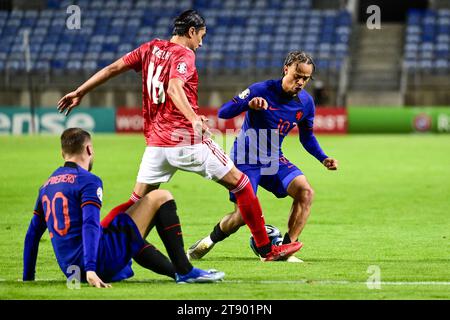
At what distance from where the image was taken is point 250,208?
857 cm

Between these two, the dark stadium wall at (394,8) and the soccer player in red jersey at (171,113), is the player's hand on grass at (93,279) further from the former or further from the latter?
the dark stadium wall at (394,8)

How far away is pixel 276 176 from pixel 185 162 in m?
1.50

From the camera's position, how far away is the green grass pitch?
23.1 feet

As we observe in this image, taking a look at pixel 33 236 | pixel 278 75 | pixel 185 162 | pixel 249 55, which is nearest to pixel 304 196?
pixel 185 162

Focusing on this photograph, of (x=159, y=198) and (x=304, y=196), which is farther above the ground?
(x=159, y=198)

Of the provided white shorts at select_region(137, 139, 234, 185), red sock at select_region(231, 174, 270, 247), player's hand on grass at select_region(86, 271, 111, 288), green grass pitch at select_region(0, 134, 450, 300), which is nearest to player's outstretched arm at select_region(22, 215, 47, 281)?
green grass pitch at select_region(0, 134, 450, 300)

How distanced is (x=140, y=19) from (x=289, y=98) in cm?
3353

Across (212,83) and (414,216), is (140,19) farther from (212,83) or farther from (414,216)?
(414,216)

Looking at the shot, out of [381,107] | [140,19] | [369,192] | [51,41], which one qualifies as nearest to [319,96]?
[381,107]

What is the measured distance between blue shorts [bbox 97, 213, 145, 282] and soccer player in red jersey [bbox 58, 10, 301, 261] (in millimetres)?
1071

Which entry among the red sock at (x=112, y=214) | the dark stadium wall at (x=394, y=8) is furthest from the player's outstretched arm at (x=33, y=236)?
the dark stadium wall at (x=394, y=8)

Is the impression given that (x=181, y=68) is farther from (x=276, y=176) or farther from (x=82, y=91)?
(x=276, y=176)

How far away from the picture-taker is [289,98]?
952cm

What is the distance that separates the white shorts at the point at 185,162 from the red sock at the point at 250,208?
269mm
